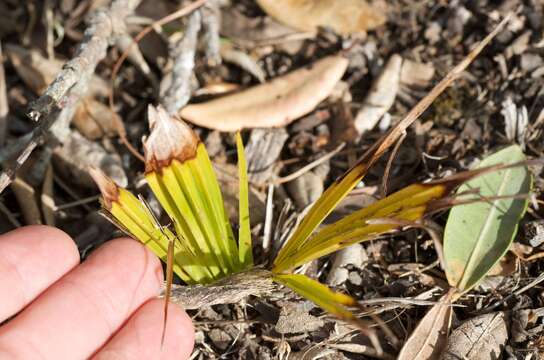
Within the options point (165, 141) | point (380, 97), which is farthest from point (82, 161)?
point (380, 97)

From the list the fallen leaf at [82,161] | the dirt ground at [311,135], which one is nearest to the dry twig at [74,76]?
the dirt ground at [311,135]

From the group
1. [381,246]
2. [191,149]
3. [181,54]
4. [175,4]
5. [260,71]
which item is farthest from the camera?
[175,4]

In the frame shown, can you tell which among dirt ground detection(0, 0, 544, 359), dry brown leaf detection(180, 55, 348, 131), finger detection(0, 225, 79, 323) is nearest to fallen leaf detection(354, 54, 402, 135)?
dirt ground detection(0, 0, 544, 359)

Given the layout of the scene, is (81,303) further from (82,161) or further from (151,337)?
(82,161)

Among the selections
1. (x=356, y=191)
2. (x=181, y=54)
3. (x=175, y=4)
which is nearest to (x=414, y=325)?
(x=356, y=191)

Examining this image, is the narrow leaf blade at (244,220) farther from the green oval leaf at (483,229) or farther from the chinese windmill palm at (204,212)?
the green oval leaf at (483,229)

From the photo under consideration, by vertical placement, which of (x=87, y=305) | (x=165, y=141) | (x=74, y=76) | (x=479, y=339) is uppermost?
(x=74, y=76)

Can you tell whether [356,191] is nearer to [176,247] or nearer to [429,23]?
[176,247]
